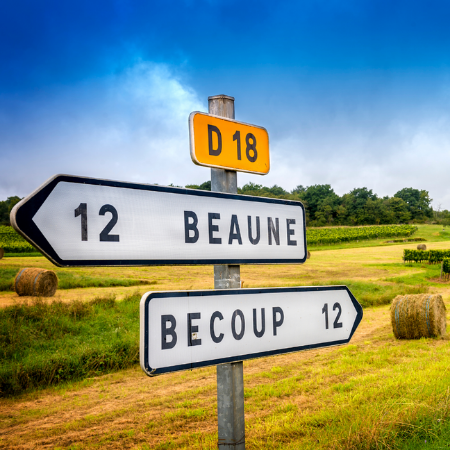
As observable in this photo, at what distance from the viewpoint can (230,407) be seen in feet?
7.47

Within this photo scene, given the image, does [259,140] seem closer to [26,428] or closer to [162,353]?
[162,353]

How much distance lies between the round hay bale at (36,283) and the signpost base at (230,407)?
52.1 feet

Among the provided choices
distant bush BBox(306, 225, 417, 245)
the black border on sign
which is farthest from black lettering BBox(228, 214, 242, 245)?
distant bush BBox(306, 225, 417, 245)

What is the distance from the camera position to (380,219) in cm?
9938

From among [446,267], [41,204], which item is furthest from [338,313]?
[446,267]

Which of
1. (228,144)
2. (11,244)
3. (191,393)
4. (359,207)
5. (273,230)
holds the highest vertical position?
(359,207)

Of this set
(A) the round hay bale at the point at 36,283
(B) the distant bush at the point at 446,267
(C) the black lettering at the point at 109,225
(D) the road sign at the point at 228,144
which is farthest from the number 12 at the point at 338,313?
(B) the distant bush at the point at 446,267

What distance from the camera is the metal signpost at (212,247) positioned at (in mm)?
1846

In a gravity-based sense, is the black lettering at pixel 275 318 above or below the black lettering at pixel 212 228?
below

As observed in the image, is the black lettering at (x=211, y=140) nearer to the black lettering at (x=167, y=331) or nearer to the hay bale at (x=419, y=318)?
the black lettering at (x=167, y=331)

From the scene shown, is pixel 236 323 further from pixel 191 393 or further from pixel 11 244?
pixel 11 244

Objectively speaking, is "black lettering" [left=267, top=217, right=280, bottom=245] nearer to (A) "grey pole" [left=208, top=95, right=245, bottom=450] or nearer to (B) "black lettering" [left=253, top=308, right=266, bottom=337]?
(A) "grey pole" [left=208, top=95, right=245, bottom=450]

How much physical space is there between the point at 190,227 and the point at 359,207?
353 feet

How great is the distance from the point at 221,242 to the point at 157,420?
382 cm
